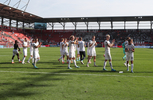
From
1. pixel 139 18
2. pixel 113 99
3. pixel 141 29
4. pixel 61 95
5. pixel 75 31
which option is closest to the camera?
pixel 113 99

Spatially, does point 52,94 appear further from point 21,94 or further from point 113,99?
point 113,99

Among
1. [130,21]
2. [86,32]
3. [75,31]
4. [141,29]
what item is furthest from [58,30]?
[141,29]

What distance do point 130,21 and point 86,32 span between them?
63.6ft

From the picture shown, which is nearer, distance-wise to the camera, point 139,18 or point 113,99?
point 113,99

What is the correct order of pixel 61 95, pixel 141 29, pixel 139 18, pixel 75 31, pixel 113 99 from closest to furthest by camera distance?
pixel 113 99 < pixel 61 95 < pixel 139 18 < pixel 141 29 < pixel 75 31

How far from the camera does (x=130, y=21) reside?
2477 inches

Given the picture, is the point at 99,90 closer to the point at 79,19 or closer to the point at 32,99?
the point at 32,99

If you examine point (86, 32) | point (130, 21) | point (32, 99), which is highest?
point (130, 21)

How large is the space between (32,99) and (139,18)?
62.5 m

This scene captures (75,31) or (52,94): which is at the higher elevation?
(75,31)

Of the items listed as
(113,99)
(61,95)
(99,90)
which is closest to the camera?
(113,99)

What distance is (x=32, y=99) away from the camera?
442cm

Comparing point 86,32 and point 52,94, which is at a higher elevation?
point 86,32

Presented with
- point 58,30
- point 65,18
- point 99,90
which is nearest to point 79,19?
point 65,18
